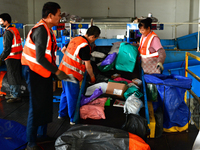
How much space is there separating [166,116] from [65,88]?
1.51 meters

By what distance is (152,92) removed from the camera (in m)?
3.16

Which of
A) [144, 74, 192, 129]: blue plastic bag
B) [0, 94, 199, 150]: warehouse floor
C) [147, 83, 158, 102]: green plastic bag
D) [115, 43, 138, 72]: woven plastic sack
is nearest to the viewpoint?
[0, 94, 199, 150]: warehouse floor

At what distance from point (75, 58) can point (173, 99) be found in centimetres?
148

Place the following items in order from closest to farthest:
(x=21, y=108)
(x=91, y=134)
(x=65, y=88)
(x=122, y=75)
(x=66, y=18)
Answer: (x=91, y=134)
(x=65, y=88)
(x=122, y=75)
(x=21, y=108)
(x=66, y=18)

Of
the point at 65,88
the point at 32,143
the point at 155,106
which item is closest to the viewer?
the point at 32,143

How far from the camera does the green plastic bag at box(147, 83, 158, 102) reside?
10.3 ft

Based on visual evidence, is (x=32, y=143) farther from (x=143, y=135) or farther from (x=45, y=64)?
(x=143, y=135)

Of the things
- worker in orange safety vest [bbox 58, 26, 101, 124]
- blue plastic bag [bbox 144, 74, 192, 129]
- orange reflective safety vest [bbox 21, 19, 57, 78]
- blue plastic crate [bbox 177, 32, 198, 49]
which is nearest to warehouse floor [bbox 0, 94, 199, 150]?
blue plastic bag [bbox 144, 74, 192, 129]

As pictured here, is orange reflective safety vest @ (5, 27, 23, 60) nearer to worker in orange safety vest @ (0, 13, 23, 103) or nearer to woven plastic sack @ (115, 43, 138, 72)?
worker in orange safety vest @ (0, 13, 23, 103)

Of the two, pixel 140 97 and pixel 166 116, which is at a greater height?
pixel 140 97

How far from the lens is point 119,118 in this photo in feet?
9.29

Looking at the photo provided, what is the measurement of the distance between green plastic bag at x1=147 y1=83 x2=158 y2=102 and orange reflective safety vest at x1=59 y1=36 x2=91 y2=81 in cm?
102

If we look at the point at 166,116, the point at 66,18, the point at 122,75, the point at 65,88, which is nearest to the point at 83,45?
the point at 65,88

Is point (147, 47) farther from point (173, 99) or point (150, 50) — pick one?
point (173, 99)
